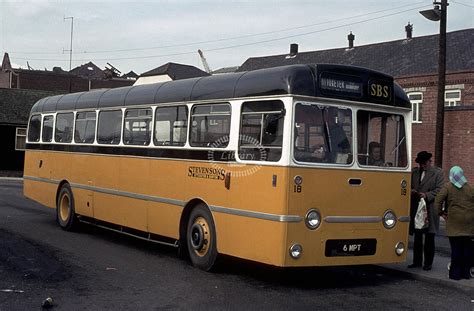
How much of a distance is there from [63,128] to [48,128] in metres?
0.95

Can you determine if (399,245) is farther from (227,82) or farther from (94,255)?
(94,255)

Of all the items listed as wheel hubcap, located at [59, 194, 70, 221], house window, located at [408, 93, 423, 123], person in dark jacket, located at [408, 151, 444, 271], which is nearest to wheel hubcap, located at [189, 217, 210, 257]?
person in dark jacket, located at [408, 151, 444, 271]

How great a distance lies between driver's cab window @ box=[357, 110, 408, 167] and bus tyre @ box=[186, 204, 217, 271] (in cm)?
243

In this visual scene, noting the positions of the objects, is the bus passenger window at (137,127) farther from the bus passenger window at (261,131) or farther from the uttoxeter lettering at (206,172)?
the bus passenger window at (261,131)

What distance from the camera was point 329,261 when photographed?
8562mm

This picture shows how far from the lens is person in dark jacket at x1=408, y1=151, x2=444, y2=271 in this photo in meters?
9.69

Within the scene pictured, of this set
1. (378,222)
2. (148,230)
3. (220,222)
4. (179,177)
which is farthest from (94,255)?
(378,222)

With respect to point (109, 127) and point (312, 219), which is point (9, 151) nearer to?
point (109, 127)

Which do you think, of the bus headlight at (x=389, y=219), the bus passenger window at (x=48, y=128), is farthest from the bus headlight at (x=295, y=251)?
the bus passenger window at (x=48, y=128)

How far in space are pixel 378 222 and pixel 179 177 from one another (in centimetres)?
324

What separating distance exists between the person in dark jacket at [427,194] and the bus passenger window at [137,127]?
15.0ft

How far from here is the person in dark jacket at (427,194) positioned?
9688 millimetres

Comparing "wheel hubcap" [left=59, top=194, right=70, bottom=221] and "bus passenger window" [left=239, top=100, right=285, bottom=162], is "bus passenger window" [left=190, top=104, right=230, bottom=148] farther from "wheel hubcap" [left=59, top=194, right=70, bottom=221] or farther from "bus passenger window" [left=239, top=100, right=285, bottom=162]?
"wheel hubcap" [left=59, top=194, right=70, bottom=221]

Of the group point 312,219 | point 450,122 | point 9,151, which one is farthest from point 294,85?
point 9,151
